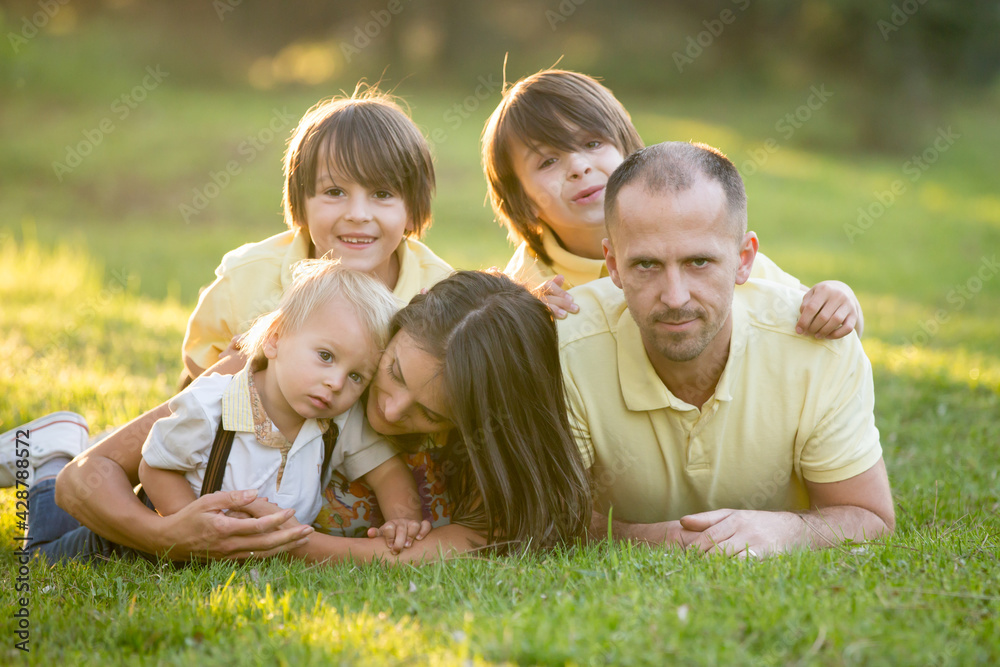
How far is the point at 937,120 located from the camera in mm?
23391

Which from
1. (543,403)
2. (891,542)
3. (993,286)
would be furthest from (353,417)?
(993,286)

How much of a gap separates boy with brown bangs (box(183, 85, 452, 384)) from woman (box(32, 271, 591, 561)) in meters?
0.97

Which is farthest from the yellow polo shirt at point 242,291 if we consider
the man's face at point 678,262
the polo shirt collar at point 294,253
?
the man's face at point 678,262

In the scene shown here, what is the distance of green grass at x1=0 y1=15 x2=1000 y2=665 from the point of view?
2.49 metres

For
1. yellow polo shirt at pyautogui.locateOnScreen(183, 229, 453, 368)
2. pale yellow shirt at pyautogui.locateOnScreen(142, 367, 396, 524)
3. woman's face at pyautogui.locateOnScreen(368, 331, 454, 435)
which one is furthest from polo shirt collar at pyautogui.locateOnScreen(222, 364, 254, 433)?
yellow polo shirt at pyautogui.locateOnScreen(183, 229, 453, 368)

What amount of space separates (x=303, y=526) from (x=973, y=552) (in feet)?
8.10

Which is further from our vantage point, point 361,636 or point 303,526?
point 303,526

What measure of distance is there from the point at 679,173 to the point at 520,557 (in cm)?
157

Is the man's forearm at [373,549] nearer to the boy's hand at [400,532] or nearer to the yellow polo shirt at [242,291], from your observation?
the boy's hand at [400,532]

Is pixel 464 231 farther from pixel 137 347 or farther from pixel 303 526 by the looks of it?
pixel 303 526

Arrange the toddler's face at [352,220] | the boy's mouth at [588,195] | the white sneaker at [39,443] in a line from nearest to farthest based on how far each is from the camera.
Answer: the white sneaker at [39,443] → the toddler's face at [352,220] → the boy's mouth at [588,195]

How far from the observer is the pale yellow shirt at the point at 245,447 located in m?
3.37

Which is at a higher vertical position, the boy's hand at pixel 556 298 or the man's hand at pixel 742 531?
the boy's hand at pixel 556 298

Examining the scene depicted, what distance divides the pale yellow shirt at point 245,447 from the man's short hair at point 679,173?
4.47 ft
